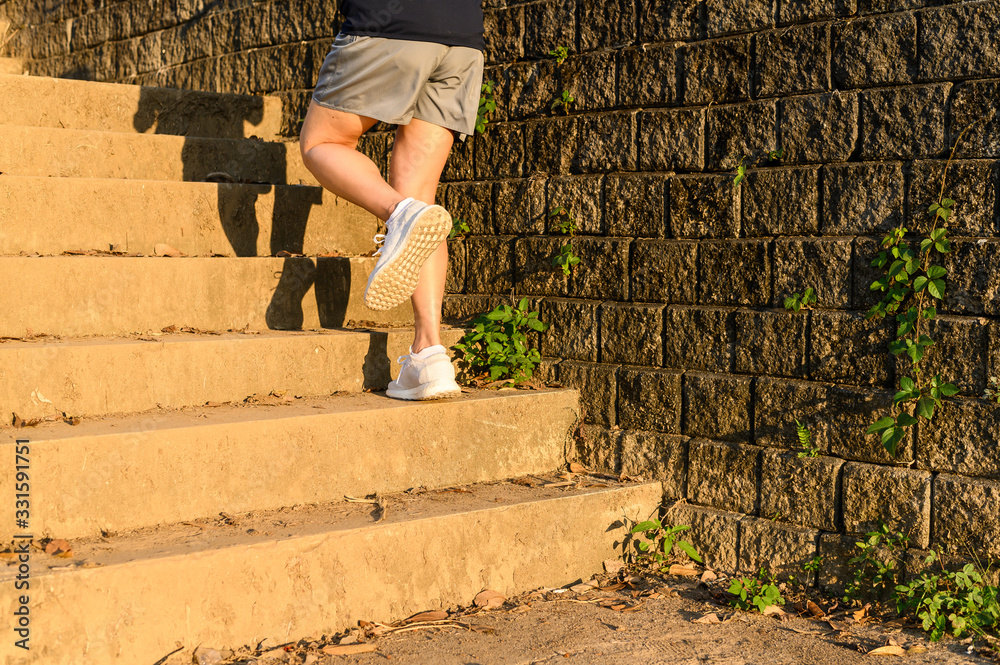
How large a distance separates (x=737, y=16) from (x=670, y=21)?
0.26 metres

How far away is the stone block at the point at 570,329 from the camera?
3438 millimetres

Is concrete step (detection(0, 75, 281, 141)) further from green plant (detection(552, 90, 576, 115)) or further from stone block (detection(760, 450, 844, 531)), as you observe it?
stone block (detection(760, 450, 844, 531))

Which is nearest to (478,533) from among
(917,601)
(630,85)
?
(917,601)

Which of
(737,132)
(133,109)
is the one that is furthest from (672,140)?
(133,109)

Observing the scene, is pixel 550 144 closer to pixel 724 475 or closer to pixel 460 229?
pixel 460 229

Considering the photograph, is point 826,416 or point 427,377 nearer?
point 826,416

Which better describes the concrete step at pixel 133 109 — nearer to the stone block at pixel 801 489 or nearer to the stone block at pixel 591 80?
the stone block at pixel 591 80

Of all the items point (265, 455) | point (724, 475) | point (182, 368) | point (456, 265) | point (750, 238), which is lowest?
point (724, 475)

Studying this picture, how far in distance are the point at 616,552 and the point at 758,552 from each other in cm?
46

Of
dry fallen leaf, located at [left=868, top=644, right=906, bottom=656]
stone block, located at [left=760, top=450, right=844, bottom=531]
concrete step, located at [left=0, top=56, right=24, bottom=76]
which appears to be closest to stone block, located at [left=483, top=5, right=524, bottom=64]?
stone block, located at [left=760, top=450, right=844, bottom=531]

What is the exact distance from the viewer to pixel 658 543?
314 centimetres

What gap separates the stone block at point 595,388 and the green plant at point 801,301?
2.32ft

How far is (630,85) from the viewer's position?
332 cm

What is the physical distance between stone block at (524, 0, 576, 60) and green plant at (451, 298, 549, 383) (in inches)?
39.4
